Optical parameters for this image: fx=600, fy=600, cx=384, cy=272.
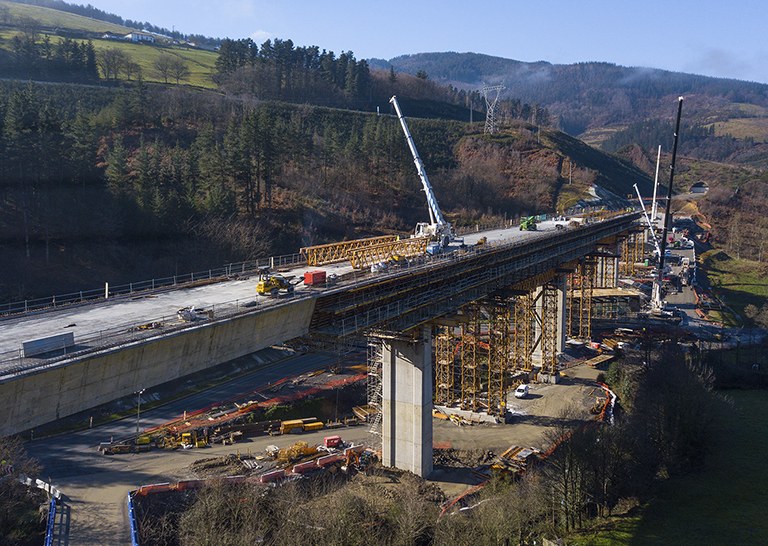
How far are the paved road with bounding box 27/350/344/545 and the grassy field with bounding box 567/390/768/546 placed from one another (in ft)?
60.5

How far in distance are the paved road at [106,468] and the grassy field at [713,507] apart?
60.5 feet

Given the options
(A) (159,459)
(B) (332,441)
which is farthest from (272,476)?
(A) (159,459)

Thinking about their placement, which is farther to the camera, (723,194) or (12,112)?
(723,194)

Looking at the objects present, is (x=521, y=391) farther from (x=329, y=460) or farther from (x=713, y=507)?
(x=713, y=507)

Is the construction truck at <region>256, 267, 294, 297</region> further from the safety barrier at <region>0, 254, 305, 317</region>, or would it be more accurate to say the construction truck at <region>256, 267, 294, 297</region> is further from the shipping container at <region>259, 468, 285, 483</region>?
the shipping container at <region>259, 468, 285, 483</region>

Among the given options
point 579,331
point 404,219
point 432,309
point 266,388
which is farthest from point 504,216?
point 432,309

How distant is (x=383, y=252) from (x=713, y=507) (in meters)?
21.1

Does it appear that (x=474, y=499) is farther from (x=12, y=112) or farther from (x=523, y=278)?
(x=12, y=112)

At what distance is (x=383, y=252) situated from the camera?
114 ft

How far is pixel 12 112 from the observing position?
55.1 metres

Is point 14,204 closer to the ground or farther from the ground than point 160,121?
closer to the ground

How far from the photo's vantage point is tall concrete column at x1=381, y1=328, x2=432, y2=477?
32.6 metres

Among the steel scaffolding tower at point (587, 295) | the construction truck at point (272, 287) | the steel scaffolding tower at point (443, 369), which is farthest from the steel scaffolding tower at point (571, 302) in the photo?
the construction truck at point (272, 287)

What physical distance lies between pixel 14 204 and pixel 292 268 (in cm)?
3548
